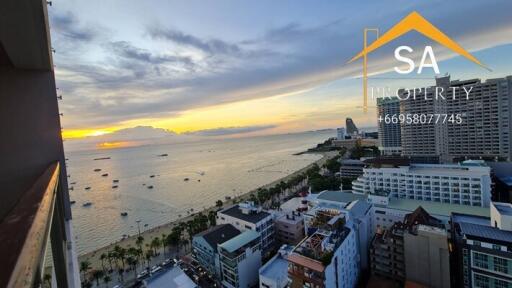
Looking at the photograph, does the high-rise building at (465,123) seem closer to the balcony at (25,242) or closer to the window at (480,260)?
the window at (480,260)

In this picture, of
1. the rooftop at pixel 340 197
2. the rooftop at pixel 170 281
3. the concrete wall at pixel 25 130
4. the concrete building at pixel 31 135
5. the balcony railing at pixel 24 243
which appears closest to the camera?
the balcony railing at pixel 24 243

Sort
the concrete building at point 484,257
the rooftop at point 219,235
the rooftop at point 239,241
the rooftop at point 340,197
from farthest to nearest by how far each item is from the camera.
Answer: the rooftop at point 340,197
the rooftop at point 219,235
the rooftop at point 239,241
the concrete building at point 484,257

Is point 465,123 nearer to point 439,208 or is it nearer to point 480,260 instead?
point 439,208

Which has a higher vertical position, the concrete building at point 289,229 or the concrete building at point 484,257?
the concrete building at point 484,257

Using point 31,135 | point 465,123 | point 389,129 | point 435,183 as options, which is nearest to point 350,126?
point 389,129

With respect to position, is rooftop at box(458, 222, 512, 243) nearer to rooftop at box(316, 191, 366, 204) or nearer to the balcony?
rooftop at box(316, 191, 366, 204)

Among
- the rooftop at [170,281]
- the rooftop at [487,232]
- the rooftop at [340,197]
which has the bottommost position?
the rooftop at [170,281]

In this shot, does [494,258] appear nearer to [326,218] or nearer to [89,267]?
[326,218]

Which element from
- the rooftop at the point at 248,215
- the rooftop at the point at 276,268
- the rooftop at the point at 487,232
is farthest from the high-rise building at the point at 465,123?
the rooftop at the point at 276,268
